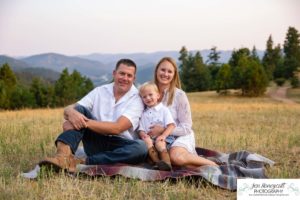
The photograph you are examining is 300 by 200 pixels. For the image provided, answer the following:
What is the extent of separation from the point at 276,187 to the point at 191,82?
194 feet

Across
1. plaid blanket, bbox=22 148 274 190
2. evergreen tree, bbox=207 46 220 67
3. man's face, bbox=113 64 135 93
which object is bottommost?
plaid blanket, bbox=22 148 274 190

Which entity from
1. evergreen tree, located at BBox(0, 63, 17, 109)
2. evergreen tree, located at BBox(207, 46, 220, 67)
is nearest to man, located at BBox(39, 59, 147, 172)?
evergreen tree, located at BBox(0, 63, 17, 109)

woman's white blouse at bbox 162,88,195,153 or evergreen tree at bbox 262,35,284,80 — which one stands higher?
evergreen tree at bbox 262,35,284,80

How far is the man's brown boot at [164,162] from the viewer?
18.5 ft

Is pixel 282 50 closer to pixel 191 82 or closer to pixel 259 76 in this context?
pixel 191 82

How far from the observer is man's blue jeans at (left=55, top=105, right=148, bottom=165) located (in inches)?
225

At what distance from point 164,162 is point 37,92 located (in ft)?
122

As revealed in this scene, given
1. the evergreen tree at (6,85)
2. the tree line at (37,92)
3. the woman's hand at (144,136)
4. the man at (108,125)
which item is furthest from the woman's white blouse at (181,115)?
the evergreen tree at (6,85)

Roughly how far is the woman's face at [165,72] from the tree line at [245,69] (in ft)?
127

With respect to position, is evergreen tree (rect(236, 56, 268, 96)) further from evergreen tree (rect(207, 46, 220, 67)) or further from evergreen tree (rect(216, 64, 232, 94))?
evergreen tree (rect(207, 46, 220, 67))

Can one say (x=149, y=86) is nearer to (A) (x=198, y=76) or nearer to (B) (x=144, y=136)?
(B) (x=144, y=136)

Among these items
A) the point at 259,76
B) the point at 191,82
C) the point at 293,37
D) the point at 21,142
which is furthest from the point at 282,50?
the point at 21,142

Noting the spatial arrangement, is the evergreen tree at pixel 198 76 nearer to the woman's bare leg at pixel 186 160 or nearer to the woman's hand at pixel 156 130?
the woman's hand at pixel 156 130

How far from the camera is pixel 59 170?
5.42 meters
